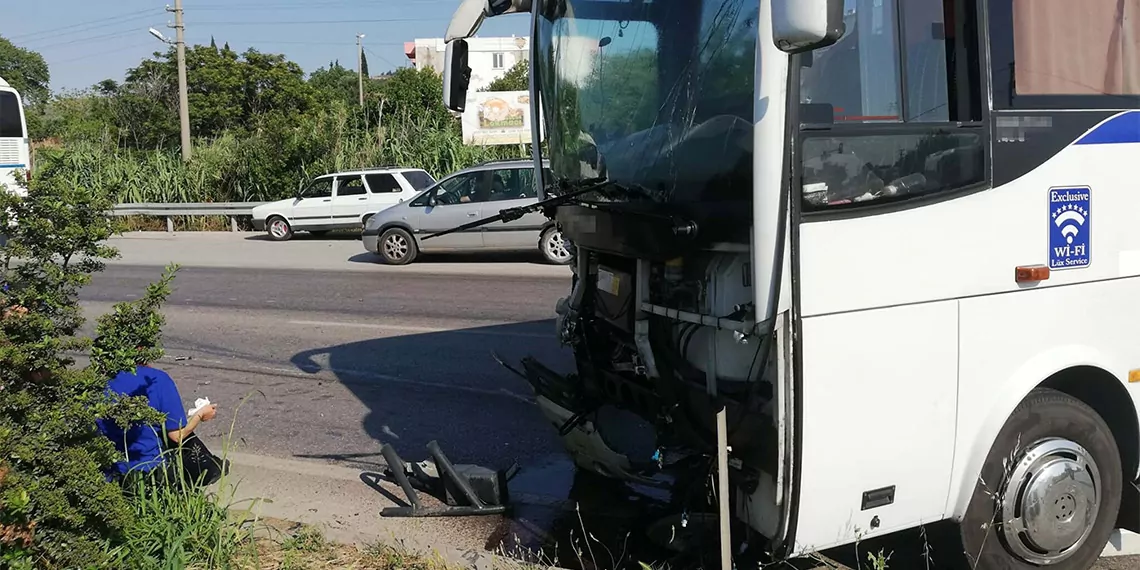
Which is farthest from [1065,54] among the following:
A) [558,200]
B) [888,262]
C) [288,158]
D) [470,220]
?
[288,158]

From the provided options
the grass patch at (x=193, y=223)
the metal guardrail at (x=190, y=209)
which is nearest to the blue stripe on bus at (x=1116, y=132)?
the metal guardrail at (x=190, y=209)

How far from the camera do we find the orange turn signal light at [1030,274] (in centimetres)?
373

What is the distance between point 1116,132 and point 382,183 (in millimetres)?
20114

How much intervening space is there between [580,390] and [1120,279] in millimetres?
2593

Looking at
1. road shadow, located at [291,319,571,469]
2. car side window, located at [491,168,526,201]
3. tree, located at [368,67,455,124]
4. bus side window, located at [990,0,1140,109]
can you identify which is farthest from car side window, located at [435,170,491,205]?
bus side window, located at [990,0,1140,109]

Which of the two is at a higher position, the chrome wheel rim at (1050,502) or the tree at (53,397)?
the tree at (53,397)

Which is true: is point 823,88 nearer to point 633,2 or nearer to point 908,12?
point 908,12

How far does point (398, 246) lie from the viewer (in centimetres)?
1762

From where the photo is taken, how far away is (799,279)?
3.32m

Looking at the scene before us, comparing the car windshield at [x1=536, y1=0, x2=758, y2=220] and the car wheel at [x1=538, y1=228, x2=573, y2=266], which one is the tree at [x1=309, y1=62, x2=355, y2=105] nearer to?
the car wheel at [x1=538, y1=228, x2=573, y2=266]

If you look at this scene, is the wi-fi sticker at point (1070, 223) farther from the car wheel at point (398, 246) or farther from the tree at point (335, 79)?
the tree at point (335, 79)

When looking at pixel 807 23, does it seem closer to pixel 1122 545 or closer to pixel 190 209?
pixel 1122 545

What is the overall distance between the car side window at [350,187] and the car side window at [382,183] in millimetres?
220

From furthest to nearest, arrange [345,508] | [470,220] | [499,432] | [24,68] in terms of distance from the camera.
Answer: [24,68], [470,220], [499,432], [345,508]
